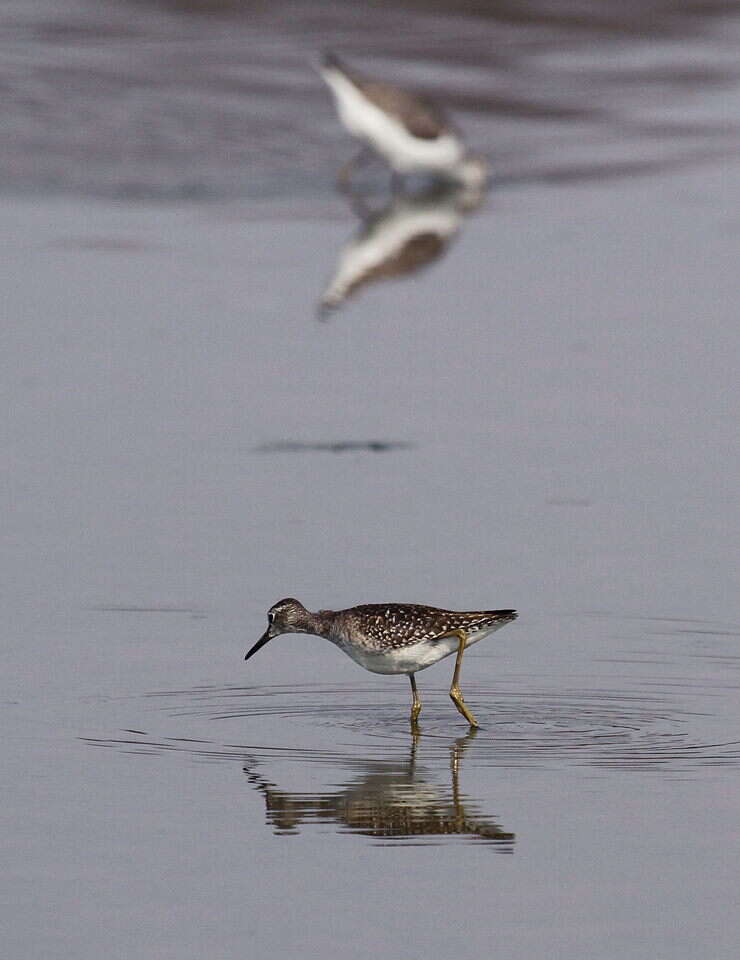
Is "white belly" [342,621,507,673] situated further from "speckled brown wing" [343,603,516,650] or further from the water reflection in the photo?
the water reflection

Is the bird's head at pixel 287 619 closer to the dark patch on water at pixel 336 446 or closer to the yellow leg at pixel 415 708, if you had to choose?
the yellow leg at pixel 415 708

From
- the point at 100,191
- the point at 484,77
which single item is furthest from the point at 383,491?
the point at 484,77

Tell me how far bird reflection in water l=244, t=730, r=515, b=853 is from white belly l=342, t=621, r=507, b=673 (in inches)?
29.6

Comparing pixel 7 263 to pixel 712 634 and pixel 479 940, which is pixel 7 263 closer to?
pixel 712 634

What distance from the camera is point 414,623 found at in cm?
841

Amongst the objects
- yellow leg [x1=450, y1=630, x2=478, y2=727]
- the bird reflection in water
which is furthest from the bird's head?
the bird reflection in water

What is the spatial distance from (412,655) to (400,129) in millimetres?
14156

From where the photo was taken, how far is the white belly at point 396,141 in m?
21.9

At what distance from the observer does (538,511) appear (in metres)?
10.9

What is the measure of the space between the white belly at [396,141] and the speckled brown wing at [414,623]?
1385cm

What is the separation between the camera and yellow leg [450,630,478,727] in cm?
827

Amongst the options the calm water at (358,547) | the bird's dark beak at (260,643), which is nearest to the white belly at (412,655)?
the calm water at (358,547)

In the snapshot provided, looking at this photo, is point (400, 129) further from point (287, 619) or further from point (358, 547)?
point (287, 619)

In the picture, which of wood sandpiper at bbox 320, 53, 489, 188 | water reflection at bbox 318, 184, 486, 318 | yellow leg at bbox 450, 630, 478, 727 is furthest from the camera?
wood sandpiper at bbox 320, 53, 489, 188
